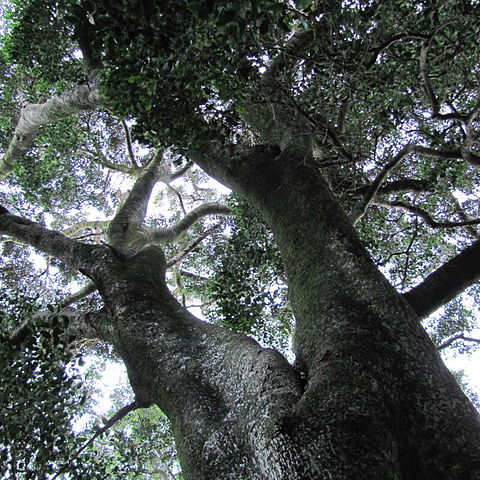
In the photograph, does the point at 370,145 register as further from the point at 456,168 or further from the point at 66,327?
the point at 66,327

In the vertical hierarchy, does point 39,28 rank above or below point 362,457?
above

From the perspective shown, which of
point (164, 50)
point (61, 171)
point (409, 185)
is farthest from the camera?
point (61, 171)

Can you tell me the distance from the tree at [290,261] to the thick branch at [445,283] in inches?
0.7

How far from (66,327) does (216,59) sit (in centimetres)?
308

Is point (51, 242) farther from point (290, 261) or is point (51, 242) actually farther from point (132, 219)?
point (290, 261)

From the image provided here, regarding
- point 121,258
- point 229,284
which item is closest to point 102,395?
point 229,284

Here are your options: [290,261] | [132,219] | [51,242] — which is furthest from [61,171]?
[290,261]

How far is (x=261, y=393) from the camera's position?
102 inches

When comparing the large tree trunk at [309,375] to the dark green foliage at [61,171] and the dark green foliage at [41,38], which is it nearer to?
the dark green foliage at [41,38]

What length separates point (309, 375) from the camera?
Result: 268 centimetres

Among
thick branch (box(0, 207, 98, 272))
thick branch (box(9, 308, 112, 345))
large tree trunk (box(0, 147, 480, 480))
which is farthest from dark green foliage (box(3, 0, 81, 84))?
large tree trunk (box(0, 147, 480, 480))

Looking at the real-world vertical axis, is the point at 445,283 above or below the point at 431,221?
below

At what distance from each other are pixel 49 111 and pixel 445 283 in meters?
6.66

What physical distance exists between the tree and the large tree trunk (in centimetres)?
1
